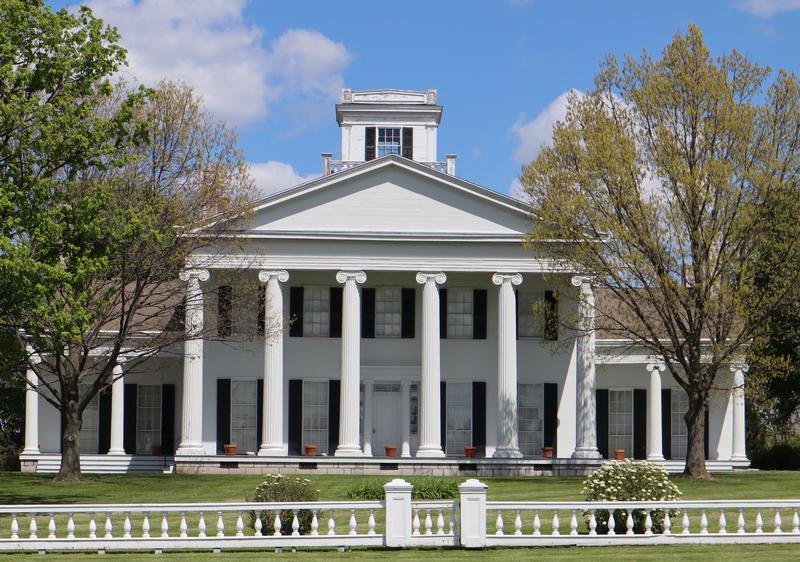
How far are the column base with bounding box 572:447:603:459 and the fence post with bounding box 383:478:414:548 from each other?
894 inches

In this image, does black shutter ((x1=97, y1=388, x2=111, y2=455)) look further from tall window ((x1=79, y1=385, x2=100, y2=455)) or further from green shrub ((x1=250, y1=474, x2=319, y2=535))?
green shrub ((x1=250, y1=474, x2=319, y2=535))

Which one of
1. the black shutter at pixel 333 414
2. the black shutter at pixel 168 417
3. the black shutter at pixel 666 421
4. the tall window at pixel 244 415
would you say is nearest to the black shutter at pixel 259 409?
the tall window at pixel 244 415

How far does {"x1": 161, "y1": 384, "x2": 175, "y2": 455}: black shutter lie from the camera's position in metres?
46.4

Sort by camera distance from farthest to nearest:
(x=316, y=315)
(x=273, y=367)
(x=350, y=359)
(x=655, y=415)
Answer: (x=655, y=415) → (x=316, y=315) → (x=350, y=359) → (x=273, y=367)

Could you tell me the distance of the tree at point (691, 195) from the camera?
3544 cm

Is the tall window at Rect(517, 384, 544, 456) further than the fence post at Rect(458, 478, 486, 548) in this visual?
Yes

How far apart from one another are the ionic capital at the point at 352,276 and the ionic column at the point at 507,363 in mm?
4577

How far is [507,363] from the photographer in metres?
43.9

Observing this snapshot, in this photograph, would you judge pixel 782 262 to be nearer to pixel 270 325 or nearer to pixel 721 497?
pixel 721 497

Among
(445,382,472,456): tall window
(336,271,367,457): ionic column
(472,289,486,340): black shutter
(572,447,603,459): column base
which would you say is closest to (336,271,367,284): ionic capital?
(336,271,367,457): ionic column

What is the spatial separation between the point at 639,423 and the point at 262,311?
14.7 metres

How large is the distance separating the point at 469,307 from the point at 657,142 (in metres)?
12.1

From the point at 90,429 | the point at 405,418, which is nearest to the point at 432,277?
the point at 405,418

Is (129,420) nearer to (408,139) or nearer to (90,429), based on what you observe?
(90,429)
